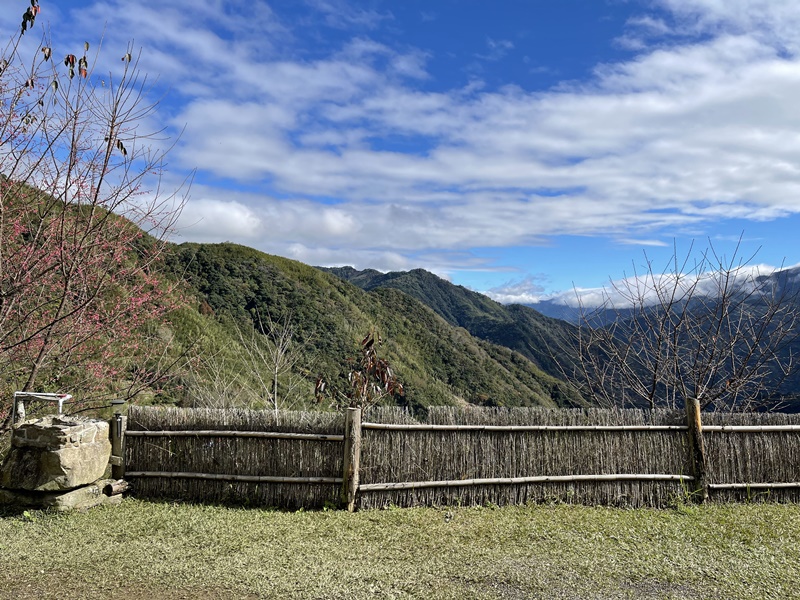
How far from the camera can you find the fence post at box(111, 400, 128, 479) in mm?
6195

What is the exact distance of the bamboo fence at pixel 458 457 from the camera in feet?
19.9

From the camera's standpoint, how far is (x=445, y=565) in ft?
14.6

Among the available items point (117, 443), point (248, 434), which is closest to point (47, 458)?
point (117, 443)

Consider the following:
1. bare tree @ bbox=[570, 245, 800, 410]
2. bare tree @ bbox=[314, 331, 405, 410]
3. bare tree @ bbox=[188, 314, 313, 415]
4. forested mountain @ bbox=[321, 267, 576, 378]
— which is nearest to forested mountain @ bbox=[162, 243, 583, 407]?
bare tree @ bbox=[188, 314, 313, 415]

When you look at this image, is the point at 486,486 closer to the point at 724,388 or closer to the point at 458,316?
the point at 724,388

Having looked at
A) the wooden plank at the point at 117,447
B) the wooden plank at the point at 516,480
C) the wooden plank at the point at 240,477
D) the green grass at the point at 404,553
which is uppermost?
the wooden plank at the point at 117,447

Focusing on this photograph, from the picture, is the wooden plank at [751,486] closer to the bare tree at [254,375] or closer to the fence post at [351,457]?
the fence post at [351,457]

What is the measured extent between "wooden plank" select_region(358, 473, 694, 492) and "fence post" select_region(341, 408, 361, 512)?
0.37ft

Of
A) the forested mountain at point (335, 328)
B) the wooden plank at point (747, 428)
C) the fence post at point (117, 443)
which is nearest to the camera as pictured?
the fence post at point (117, 443)

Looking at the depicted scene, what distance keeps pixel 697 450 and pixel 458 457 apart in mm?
2743

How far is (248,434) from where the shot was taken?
6.12 meters

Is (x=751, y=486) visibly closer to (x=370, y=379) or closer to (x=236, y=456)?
(x=370, y=379)

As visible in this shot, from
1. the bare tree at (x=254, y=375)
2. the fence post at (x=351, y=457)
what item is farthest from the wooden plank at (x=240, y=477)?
the bare tree at (x=254, y=375)

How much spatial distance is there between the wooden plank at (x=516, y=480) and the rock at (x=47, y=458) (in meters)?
2.80
